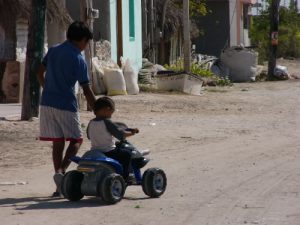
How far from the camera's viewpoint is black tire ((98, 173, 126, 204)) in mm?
8172

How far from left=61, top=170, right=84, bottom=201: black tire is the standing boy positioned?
0.18m

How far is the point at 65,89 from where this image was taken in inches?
342

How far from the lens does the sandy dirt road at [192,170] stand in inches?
307

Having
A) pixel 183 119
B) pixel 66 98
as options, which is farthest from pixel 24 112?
pixel 66 98

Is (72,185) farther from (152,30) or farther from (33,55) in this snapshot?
(152,30)

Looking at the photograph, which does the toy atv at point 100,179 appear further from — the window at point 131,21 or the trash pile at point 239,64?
the trash pile at point 239,64

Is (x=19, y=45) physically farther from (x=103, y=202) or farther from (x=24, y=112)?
(x=103, y=202)

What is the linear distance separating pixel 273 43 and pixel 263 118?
16943 mm

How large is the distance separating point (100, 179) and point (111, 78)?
1433 cm

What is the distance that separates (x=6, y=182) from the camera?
9.80 meters

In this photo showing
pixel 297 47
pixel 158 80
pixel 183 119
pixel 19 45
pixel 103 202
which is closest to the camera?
pixel 103 202

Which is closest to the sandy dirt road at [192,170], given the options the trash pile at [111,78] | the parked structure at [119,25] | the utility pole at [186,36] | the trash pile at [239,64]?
the trash pile at [111,78]

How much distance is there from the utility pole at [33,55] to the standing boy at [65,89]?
6.26 meters

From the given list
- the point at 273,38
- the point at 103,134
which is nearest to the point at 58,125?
the point at 103,134
